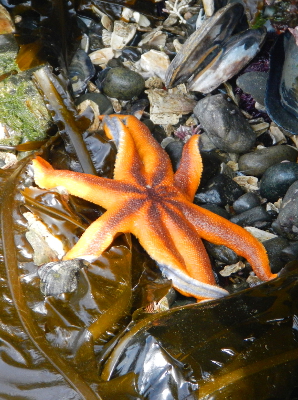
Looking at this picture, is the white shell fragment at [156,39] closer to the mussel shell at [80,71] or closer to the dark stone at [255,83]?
the mussel shell at [80,71]

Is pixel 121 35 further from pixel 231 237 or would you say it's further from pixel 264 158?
pixel 231 237

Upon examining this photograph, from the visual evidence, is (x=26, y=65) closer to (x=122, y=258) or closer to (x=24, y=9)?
(x=24, y=9)

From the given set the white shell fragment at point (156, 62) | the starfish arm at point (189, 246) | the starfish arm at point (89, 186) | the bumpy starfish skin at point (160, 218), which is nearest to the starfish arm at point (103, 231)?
the bumpy starfish skin at point (160, 218)

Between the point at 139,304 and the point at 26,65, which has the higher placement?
the point at 26,65

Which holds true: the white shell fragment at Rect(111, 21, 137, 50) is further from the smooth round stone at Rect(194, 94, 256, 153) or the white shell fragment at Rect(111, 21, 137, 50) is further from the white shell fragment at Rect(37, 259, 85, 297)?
the white shell fragment at Rect(37, 259, 85, 297)

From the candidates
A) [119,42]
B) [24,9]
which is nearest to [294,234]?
[119,42]

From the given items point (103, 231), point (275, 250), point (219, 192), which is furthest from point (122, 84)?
point (275, 250)
